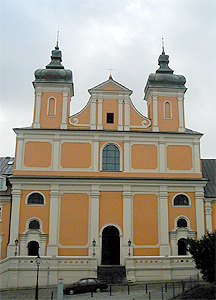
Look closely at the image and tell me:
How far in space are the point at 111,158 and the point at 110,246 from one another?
7.12 metres

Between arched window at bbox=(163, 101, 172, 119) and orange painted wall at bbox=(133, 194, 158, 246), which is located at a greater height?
arched window at bbox=(163, 101, 172, 119)

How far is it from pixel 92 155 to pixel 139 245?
8.15 metres

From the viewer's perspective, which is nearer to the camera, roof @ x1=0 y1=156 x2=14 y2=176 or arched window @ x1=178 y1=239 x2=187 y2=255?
arched window @ x1=178 y1=239 x2=187 y2=255

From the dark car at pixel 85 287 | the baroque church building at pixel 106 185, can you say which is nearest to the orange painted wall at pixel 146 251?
the baroque church building at pixel 106 185

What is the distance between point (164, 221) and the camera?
29125 millimetres

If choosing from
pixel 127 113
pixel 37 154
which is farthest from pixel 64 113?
pixel 127 113

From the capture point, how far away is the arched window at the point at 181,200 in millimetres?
30031

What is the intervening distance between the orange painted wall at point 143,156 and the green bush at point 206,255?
10549mm

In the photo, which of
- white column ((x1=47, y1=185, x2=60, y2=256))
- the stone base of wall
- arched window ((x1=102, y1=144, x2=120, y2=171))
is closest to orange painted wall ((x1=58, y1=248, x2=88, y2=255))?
white column ((x1=47, y1=185, x2=60, y2=256))

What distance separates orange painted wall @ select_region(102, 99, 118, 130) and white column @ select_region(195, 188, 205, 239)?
29.0ft

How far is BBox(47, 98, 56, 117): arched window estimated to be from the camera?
3114 centimetres

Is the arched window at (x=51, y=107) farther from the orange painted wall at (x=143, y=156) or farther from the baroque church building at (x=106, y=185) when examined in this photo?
the orange painted wall at (x=143, y=156)

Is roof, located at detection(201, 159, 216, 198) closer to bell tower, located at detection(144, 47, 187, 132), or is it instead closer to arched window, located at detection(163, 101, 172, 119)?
bell tower, located at detection(144, 47, 187, 132)

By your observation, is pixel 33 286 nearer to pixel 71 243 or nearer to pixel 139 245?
pixel 71 243
